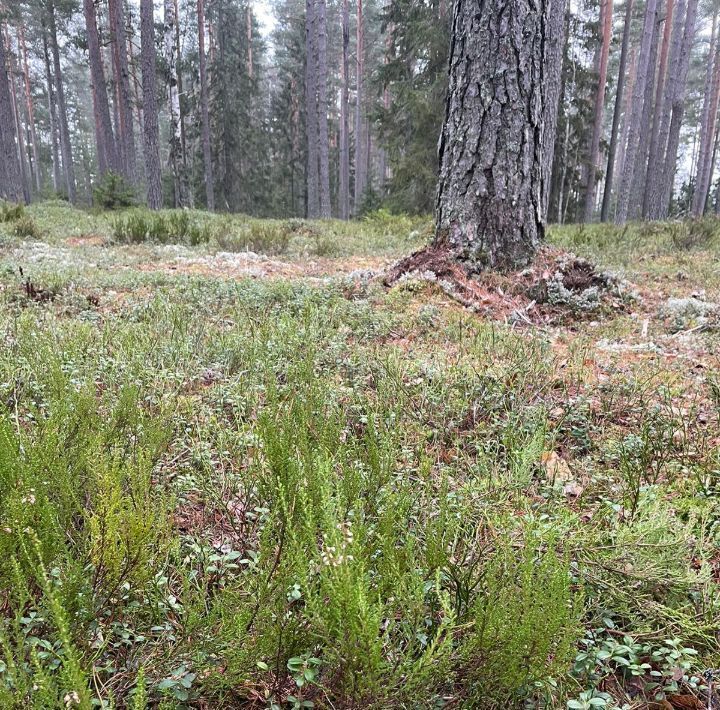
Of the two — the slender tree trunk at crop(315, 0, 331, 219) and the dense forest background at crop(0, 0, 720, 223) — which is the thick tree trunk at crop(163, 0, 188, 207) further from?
the slender tree trunk at crop(315, 0, 331, 219)

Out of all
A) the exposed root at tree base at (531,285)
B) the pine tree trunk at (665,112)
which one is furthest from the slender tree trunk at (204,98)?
the exposed root at tree base at (531,285)

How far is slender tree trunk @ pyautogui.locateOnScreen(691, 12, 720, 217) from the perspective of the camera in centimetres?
2239

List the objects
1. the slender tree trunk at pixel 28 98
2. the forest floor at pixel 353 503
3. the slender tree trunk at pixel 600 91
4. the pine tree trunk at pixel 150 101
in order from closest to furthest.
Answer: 1. the forest floor at pixel 353 503
2. the pine tree trunk at pixel 150 101
3. the slender tree trunk at pixel 600 91
4. the slender tree trunk at pixel 28 98

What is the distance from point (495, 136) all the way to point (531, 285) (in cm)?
155

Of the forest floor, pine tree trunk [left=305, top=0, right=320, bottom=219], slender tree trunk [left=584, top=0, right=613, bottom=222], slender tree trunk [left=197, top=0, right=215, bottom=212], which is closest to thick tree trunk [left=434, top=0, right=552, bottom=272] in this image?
the forest floor

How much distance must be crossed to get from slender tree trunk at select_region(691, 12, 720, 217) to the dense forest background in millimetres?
132

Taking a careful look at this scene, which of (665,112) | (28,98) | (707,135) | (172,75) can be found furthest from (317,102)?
(28,98)

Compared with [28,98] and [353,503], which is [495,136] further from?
[28,98]

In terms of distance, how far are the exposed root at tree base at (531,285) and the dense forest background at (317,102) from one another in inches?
447

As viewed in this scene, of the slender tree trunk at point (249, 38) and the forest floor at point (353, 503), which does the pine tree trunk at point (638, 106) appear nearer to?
the forest floor at point (353, 503)

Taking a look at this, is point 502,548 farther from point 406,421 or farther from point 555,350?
point 555,350

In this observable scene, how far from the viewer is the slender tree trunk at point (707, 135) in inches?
882

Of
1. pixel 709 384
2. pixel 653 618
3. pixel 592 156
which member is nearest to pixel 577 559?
pixel 653 618

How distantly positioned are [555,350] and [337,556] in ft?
10.5
